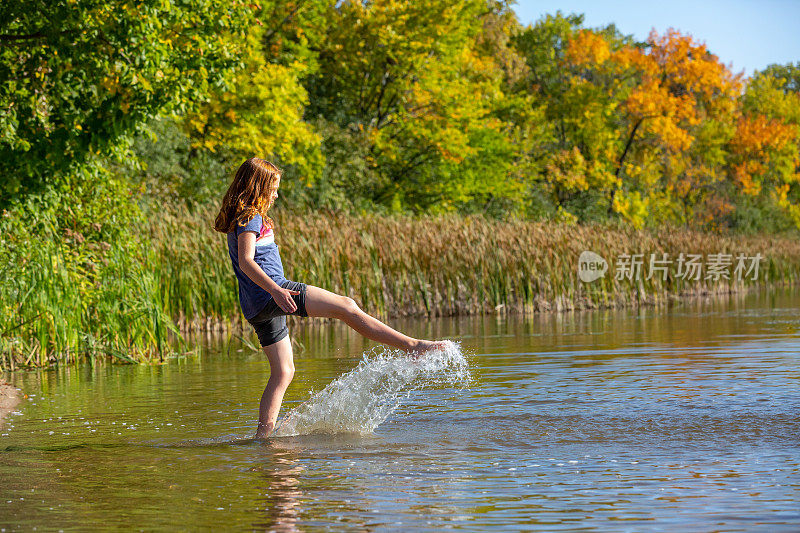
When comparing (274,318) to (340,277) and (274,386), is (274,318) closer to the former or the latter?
(274,386)

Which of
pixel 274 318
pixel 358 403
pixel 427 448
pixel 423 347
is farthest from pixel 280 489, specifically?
pixel 358 403

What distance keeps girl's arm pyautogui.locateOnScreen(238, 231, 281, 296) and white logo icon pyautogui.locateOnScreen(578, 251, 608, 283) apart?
52.1 feet

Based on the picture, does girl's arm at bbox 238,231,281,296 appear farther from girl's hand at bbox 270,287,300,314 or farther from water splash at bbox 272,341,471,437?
water splash at bbox 272,341,471,437

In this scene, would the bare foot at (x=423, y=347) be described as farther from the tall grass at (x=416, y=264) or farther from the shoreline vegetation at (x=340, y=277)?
the tall grass at (x=416, y=264)

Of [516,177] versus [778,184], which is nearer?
[516,177]

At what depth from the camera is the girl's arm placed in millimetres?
6750

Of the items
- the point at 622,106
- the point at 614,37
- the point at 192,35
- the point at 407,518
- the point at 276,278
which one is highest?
the point at 614,37

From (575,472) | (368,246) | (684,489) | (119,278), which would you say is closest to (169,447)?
(575,472)

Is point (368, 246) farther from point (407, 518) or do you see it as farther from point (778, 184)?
point (778, 184)

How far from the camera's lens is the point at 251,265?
6.76m

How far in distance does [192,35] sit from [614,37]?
141 ft

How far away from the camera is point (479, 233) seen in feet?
70.5

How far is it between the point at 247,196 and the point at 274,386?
1.20 m

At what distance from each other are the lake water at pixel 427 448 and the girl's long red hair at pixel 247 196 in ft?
4.30
